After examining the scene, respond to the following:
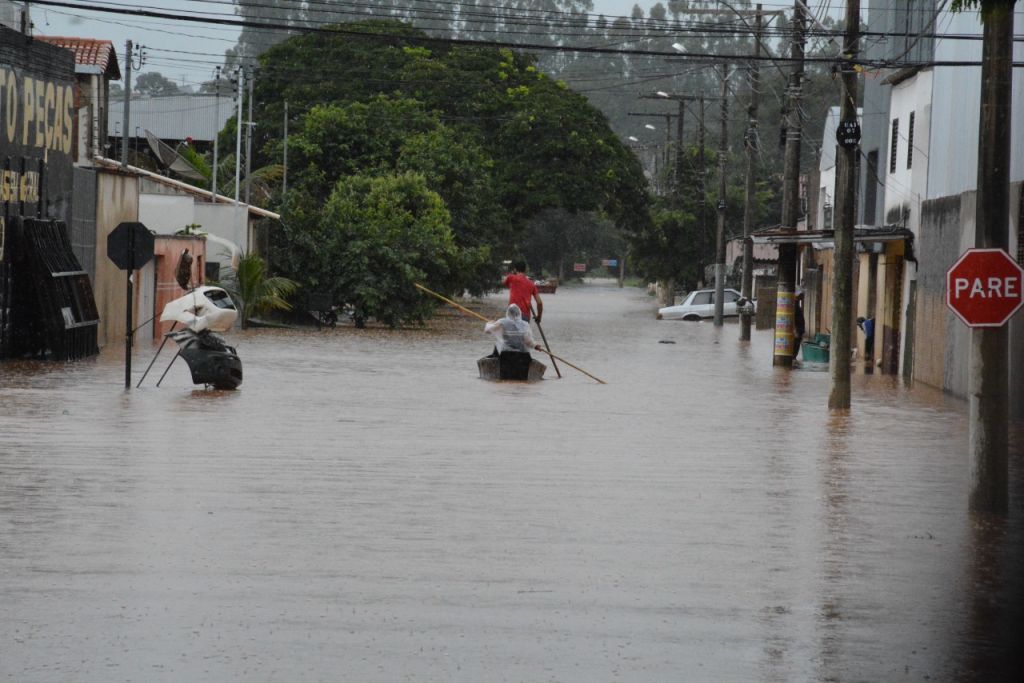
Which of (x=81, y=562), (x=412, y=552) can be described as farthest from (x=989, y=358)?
(x=81, y=562)

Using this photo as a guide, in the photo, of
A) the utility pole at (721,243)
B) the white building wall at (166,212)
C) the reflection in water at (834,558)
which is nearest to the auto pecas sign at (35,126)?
Answer: the white building wall at (166,212)

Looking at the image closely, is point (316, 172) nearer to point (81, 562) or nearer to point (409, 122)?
point (409, 122)

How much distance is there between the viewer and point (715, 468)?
52.0 feet

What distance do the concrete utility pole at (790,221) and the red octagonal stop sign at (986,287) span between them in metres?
20.7

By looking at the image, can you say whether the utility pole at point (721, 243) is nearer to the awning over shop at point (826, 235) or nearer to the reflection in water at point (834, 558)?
the awning over shop at point (826, 235)

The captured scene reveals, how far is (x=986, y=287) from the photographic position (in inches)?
499

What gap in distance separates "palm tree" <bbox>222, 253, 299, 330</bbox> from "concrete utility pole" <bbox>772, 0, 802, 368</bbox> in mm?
15398

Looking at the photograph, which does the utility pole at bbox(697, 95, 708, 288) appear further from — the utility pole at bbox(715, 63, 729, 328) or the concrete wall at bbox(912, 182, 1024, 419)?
the concrete wall at bbox(912, 182, 1024, 419)

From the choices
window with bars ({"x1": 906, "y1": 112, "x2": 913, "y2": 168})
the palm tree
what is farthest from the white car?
window with bars ({"x1": 906, "y1": 112, "x2": 913, "y2": 168})

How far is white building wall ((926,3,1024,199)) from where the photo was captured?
2811 cm

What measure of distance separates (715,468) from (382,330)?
107ft

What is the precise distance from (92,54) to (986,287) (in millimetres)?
31432

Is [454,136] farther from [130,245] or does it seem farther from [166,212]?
[130,245]

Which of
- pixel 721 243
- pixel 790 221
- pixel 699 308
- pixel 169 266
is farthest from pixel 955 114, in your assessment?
pixel 699 308
